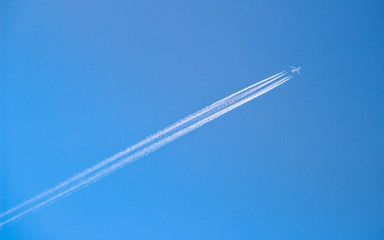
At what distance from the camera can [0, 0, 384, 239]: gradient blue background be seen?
1.92 meters

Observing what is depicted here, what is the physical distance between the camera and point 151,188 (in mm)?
1971

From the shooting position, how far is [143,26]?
193 cm

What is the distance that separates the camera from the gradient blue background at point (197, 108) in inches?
75.6

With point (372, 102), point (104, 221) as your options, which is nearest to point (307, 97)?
point (372, 102)

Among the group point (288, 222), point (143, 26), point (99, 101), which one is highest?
point (143, 26)

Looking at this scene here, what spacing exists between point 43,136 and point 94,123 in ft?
1.28

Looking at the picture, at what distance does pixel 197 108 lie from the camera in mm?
1927

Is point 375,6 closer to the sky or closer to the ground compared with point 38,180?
closer to the sky

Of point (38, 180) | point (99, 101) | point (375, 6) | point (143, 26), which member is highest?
point (143, 26)

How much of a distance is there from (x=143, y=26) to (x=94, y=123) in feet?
2.49

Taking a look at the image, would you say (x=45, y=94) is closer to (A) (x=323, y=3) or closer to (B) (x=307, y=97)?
(B) (x=307, y=97)

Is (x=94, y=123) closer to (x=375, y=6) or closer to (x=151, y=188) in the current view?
(x=151, y=188)

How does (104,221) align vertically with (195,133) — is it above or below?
below

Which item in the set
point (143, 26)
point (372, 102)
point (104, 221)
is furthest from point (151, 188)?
point (372, 102)
